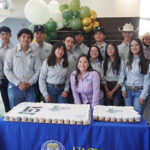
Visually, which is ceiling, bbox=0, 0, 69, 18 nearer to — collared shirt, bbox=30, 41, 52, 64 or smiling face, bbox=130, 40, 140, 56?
collared shirt, bbox=30, 41, 52, 64

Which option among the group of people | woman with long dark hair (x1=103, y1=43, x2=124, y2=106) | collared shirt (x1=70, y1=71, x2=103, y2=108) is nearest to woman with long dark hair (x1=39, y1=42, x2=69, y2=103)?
the group of people

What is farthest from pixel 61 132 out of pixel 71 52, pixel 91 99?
pixel 71 52

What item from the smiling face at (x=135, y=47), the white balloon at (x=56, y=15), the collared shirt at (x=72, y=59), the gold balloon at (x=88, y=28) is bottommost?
the collared shirt at (x=72, y=59)

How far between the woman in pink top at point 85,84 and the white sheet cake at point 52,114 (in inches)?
14.8

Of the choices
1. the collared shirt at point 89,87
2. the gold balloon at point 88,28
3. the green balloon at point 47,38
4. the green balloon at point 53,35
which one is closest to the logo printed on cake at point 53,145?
the collared shirt at point 89,87

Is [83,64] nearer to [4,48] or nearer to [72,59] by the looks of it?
[72,59]

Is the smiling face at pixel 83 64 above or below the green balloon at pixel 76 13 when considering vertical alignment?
below

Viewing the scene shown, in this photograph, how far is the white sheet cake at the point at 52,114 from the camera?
141 cm

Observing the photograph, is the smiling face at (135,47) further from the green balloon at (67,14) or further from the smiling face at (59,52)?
the green balloon at (67,14)

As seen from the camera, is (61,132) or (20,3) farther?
(20,3)

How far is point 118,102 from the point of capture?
98.7 inches

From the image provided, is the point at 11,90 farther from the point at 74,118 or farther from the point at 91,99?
the point at 74,118

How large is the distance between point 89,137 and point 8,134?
2.09 ft

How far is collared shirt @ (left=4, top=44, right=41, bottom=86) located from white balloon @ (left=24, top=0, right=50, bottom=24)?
1373 millimetres
